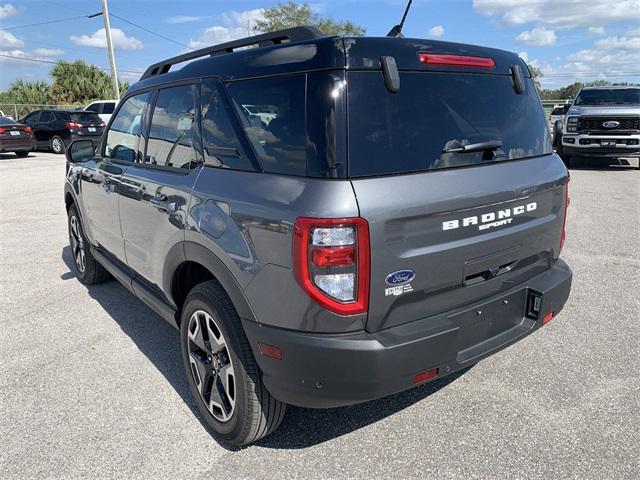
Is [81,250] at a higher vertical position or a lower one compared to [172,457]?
higher

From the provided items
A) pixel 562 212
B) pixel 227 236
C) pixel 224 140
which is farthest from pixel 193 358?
pixel 562 212

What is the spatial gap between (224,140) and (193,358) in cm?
122

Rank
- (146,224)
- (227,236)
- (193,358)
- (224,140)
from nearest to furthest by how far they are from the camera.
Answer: (227,236), (224,140), (193,358), (146,224)

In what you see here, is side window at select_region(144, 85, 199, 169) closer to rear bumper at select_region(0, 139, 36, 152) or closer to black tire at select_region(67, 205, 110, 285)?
black tire at select_region(67, 205, 110, 285)

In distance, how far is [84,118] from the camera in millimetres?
18281

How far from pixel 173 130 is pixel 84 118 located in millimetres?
17476

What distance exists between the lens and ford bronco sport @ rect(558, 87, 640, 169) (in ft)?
38.0

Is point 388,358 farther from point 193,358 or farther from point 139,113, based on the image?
point 139,113

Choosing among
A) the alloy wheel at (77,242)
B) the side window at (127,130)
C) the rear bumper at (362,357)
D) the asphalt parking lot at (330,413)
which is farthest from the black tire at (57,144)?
the rear bumper at (362,357)

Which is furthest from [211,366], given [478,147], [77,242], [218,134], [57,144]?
[57,144]

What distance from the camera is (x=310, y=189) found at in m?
2.00

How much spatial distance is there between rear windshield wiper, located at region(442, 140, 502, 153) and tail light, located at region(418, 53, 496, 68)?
0.39 meters

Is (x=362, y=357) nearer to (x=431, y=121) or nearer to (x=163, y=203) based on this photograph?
(x=431, y=121)

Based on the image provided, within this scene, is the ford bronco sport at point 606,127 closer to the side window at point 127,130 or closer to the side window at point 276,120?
the side window at point 127,130
